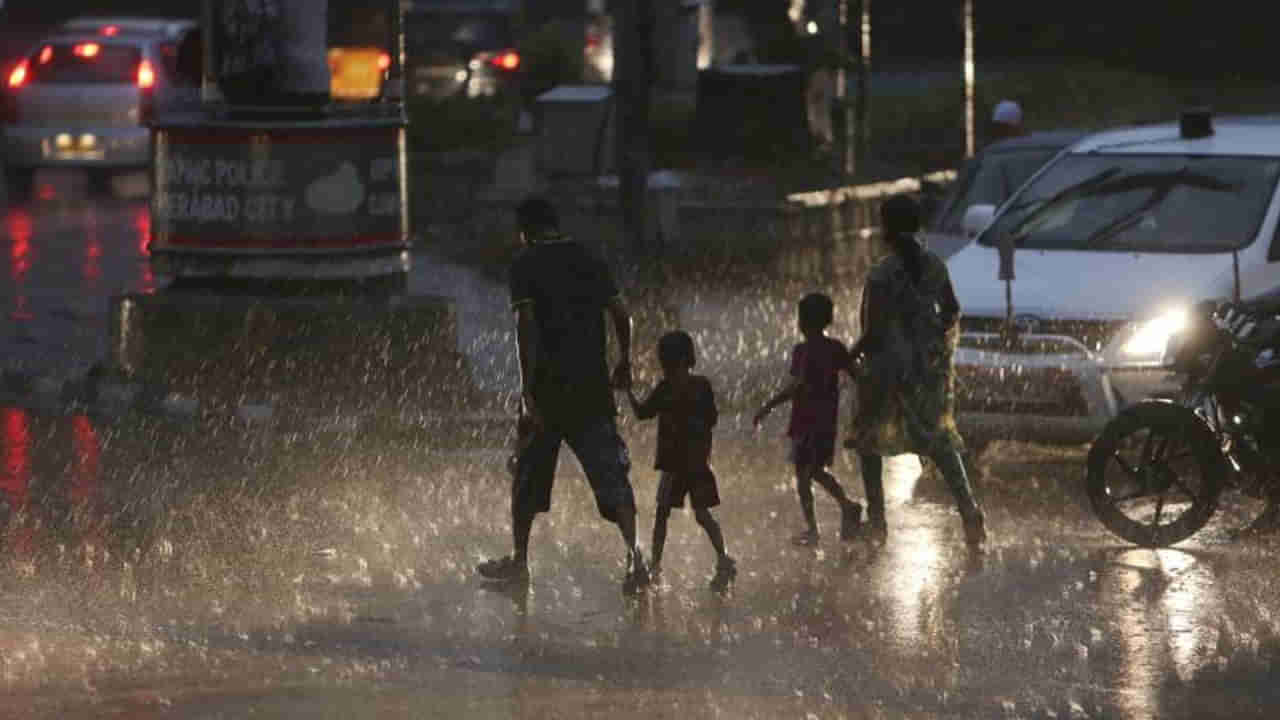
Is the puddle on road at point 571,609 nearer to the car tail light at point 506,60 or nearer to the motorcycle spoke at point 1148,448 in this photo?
the motorcycle spoke at point 1148,448

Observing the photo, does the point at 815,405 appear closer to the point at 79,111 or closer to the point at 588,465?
the point at 588,465

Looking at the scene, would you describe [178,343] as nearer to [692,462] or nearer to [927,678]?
[692,462]

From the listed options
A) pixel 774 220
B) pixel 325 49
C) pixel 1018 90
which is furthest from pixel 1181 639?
pixel 1018 90

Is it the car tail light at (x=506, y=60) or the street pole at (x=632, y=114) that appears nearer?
the street pole at (x=632, y=114)

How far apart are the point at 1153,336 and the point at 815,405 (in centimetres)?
233

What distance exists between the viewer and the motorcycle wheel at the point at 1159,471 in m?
11.0

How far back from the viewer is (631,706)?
8.12 meters

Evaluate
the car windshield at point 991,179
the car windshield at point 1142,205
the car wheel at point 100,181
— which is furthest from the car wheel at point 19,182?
the car windshield at point 1142,205

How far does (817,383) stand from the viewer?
11070 mm

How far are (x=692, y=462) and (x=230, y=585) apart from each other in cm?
174

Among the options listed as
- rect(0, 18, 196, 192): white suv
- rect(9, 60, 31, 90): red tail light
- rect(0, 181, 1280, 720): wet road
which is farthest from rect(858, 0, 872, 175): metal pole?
rect(0, 181, 1280, 720): wet road

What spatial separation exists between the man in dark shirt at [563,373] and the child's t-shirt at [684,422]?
19cm

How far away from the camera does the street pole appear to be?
19.3 meters

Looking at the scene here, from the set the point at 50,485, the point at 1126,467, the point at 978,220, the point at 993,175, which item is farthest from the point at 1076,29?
the point at 1126,467
